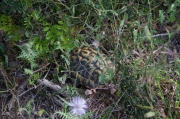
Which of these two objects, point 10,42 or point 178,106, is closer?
point 178,106

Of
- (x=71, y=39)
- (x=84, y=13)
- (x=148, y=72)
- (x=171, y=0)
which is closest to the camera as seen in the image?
(x=148, y=72)

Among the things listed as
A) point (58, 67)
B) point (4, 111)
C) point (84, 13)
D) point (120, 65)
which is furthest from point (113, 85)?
point (4, 111)

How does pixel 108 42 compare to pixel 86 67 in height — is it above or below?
above

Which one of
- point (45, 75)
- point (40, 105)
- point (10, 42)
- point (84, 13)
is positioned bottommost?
point (40, 105)

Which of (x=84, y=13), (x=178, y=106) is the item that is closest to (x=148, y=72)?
(x=178, y=106)

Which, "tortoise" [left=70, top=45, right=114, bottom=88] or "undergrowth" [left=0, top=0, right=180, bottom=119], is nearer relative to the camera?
"undergrowth" [left=0, top=0, right=180, bottom=119]

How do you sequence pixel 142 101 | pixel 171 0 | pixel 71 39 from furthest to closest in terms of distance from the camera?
pixel 171 0 → pixel 71 39 → pixel 142 101

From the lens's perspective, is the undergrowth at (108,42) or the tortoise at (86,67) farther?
the tortoise at (86,67)

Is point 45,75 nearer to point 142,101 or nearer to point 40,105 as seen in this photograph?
point 40,105

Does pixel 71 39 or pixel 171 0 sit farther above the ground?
pixel 171 0
